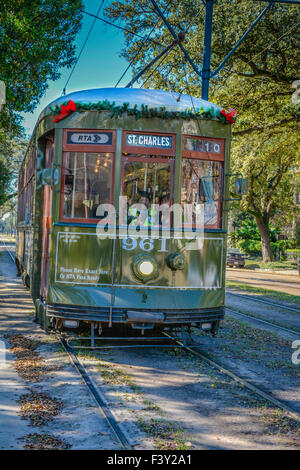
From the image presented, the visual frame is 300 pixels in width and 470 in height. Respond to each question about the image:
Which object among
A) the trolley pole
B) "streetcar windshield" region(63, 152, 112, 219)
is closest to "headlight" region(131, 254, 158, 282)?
"streetcar windshield" region(63, 152, 112, 219)

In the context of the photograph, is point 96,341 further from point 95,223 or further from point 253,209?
point 253,209

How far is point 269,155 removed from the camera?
88.2ft

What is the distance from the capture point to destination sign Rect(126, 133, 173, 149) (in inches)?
286

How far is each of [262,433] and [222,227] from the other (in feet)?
11.7

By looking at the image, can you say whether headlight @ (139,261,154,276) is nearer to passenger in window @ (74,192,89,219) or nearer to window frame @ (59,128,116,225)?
window frame @ (59,128,116,225)

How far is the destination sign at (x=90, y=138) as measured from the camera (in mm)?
7273

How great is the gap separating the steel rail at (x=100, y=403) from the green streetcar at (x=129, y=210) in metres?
0.52

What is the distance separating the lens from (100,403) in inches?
215

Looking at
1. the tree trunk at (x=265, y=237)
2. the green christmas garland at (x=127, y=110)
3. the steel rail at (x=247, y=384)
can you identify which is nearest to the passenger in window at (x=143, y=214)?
the green christmas garland at (x=127, y=110)

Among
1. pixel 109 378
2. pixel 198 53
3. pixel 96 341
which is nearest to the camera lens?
pixel 109 378

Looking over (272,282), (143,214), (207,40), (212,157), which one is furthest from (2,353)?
(272,282)

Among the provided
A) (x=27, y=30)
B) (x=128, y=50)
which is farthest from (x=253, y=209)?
(x=27, y=30)

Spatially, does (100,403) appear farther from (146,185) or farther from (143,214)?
(146,185)

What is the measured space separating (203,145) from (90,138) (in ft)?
5.32
